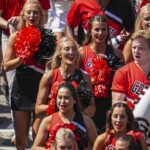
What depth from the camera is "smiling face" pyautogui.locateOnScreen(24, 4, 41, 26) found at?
7.39m

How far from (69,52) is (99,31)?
1.71 ft

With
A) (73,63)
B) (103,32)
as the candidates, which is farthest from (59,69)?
(103,32)

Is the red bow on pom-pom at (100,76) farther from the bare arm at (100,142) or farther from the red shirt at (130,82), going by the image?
the bare arm at (100,142)

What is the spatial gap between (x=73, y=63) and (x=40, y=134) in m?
0.85

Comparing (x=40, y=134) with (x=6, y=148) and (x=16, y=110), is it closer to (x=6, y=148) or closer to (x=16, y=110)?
(x=16, y=110)

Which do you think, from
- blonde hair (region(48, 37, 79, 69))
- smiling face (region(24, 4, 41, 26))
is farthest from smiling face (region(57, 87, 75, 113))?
smiling face (region(24, 4, 41, 26))

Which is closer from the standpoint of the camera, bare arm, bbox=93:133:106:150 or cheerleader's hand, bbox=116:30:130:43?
bare arm, bbox=93:133:106:150

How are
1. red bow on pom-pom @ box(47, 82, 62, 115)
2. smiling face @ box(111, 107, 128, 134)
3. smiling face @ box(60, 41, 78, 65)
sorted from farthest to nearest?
smiling face @ box(60, 41, 78, 65) → red bow on pom-pom @ box(47, 82, 62, 115) → smiling face @ box(111, 107, 128, 134)

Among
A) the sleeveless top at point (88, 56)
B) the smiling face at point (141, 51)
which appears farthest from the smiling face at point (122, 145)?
the sleeveless top at point (88, 56)

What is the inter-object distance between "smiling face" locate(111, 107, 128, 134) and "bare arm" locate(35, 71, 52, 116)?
913mm

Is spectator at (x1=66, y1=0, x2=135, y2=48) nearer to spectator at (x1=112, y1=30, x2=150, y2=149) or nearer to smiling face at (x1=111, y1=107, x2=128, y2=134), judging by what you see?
spectator at (x1=112, y1=30, x2=150, y2=149)

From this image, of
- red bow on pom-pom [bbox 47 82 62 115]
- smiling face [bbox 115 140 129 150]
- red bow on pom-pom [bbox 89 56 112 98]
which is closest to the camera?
smiling face [bbox 115 140 129 150]

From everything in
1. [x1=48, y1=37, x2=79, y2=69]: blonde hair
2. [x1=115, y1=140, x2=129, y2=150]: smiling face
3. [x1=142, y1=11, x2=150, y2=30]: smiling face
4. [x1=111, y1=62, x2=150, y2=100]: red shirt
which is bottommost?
[x1=115, y1=140, x2=129, y2=150]: smiling face

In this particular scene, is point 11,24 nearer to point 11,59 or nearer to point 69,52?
point 11,59
